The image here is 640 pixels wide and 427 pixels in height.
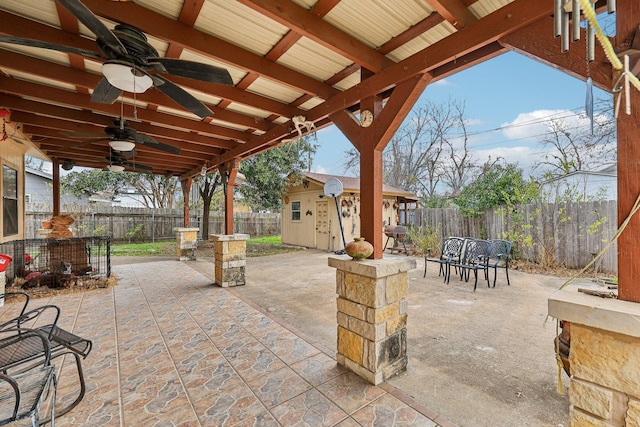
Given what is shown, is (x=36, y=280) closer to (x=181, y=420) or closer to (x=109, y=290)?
(x=109, y=290)

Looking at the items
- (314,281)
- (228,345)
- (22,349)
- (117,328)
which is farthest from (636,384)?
(314,281)

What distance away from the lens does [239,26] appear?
2.17m

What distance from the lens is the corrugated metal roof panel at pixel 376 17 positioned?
6.22ft

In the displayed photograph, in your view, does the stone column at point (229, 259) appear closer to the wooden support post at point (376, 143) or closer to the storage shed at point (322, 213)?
the wooden support post at point (376, 143)

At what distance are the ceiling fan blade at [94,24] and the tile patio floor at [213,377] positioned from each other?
2381 millimetres

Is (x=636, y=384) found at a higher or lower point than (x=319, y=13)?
lower

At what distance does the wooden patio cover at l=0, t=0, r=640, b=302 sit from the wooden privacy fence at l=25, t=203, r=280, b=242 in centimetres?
981

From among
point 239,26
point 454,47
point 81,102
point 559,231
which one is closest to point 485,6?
point 454,47

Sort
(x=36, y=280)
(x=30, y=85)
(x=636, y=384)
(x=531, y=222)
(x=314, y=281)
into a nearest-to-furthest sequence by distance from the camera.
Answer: (x=636, y=384), (x=30, y=85), (x=36, y=280), (x=314, y=281), (x=531, y=222)

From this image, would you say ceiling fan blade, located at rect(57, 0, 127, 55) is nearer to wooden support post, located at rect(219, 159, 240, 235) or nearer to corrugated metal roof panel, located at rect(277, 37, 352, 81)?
corrugated metal roof panel, located at rect(277, 37, 352, 81)

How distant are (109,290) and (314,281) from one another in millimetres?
3572

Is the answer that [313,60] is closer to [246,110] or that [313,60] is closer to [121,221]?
[246,110]

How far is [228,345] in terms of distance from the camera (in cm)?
276

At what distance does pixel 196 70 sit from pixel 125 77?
501mm
